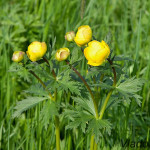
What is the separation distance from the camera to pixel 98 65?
3.20 ft

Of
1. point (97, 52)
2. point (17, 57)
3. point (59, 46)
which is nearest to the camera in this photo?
point (97, 52)

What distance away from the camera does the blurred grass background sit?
1456 millimetres

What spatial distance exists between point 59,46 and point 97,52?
126 cm

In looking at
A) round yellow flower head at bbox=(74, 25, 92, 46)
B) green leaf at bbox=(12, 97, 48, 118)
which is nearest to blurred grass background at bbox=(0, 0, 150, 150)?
green leaf at bbox=(12, 97, 48, 118)

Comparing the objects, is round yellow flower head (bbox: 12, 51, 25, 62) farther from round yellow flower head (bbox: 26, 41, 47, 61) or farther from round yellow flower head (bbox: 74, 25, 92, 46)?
round yellow flower head (bbox: 74, 25, 92, 46)

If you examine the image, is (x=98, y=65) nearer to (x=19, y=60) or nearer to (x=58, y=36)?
(x=19, y=60)

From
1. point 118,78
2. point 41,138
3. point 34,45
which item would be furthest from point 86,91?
point 41,138

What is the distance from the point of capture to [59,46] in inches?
85.2

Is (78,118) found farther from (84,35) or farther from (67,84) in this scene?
(84,35)

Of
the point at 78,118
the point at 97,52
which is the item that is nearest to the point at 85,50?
the point at 97,52

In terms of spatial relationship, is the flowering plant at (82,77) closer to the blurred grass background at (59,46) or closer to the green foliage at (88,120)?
the green foliage at (88,120)

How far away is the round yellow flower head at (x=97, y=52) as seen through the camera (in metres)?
0.92

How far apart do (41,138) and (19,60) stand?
57 centimetres

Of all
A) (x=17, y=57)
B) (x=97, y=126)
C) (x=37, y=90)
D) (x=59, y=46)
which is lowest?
(x=97, y=126)
